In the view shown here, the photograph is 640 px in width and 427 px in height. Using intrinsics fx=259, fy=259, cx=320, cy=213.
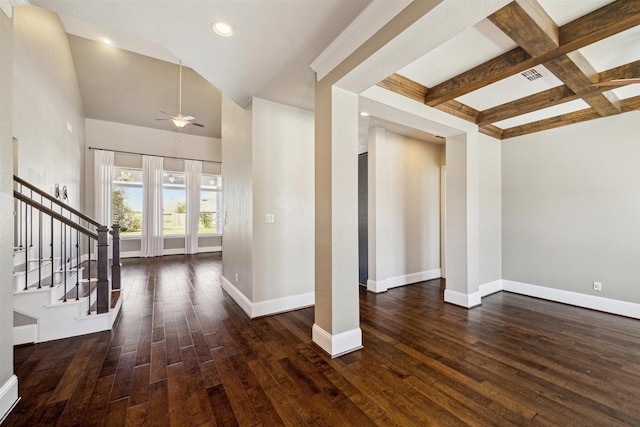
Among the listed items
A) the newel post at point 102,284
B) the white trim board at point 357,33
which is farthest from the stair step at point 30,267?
the white trim board at point 357,33

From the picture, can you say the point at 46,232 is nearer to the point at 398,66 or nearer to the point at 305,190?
the point at 305,190

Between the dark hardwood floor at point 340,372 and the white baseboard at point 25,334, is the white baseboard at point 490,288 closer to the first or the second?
the dark hardwood floor at point 340,372

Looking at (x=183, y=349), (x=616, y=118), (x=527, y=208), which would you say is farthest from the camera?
(x=527, y=208)

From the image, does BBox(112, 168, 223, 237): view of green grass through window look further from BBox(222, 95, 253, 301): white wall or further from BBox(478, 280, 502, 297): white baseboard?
BBox(478, 280, 502, 297): white baseboard

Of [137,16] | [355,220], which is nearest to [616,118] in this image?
[355,220]

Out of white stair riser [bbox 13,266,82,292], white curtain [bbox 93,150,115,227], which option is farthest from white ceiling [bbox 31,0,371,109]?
white curtain [bbox 93,150,115,227]

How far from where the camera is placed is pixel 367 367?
2197 millimetres

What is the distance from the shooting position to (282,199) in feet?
11.3

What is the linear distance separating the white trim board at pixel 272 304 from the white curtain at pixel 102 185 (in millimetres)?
6093

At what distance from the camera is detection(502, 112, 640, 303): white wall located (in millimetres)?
3424

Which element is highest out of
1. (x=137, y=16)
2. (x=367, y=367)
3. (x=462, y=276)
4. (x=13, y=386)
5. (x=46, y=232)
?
(x=137, y=16)

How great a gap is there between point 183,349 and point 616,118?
6015mm

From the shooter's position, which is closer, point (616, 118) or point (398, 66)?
point (398, 66)

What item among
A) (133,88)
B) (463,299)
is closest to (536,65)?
(463,299)
